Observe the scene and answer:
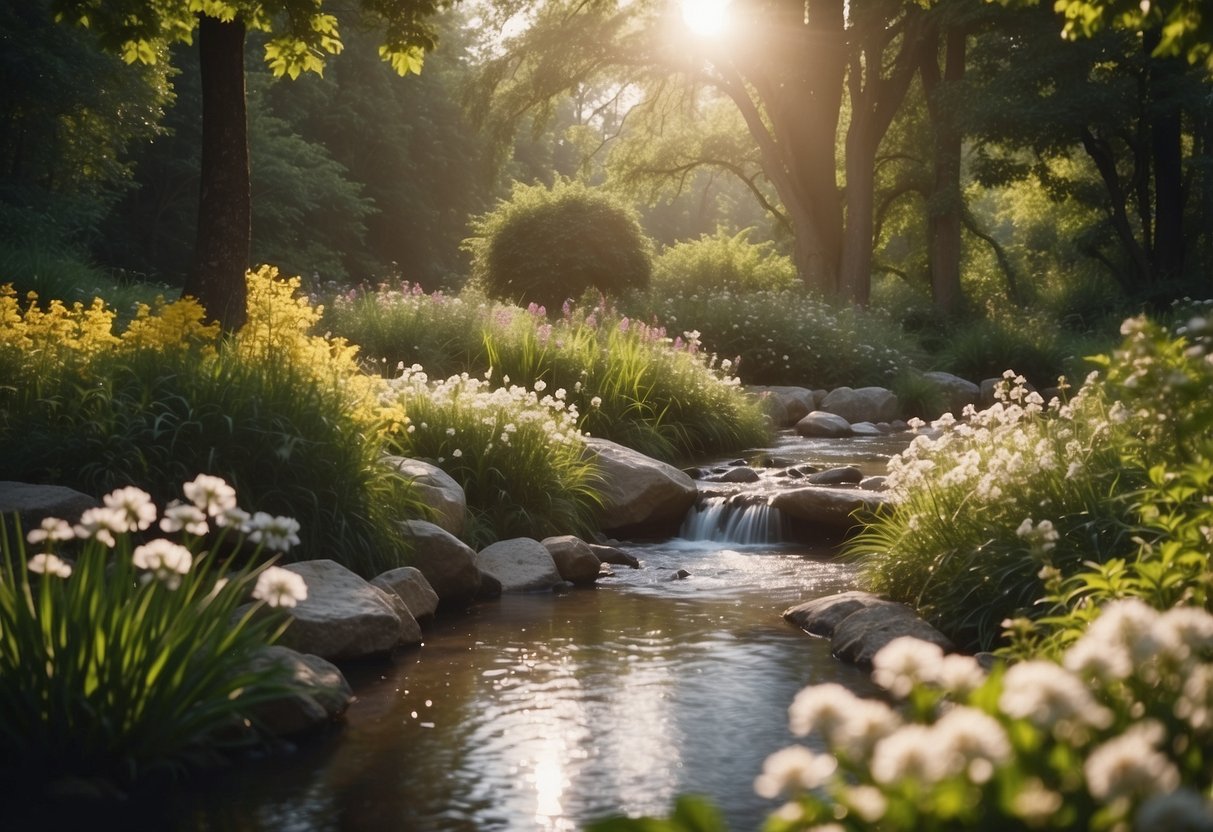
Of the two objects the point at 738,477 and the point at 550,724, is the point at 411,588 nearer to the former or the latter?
the point at 550,724

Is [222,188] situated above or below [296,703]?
above

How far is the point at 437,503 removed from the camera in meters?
9.05

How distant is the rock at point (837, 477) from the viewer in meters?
12.2

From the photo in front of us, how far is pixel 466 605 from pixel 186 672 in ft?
11.9

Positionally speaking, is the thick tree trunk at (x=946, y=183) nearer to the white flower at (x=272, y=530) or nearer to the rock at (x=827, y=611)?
the rock at (x=827, y=611)

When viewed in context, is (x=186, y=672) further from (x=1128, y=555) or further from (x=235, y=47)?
(x=235, y=47)

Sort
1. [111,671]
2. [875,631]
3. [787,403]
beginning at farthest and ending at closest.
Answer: [787,403]
[875,631]
[111,671]

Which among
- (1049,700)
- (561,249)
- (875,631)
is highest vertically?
(561,249)

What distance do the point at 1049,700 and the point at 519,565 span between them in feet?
23.4

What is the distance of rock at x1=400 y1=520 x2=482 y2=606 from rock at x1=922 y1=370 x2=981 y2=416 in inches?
522

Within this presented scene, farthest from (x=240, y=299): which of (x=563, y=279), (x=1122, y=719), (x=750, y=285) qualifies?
(x=750, y=285)

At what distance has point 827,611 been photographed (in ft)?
25.1

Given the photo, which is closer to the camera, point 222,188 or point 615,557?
point 615,557

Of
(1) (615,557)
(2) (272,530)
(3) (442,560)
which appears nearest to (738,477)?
(1) (615,557)
